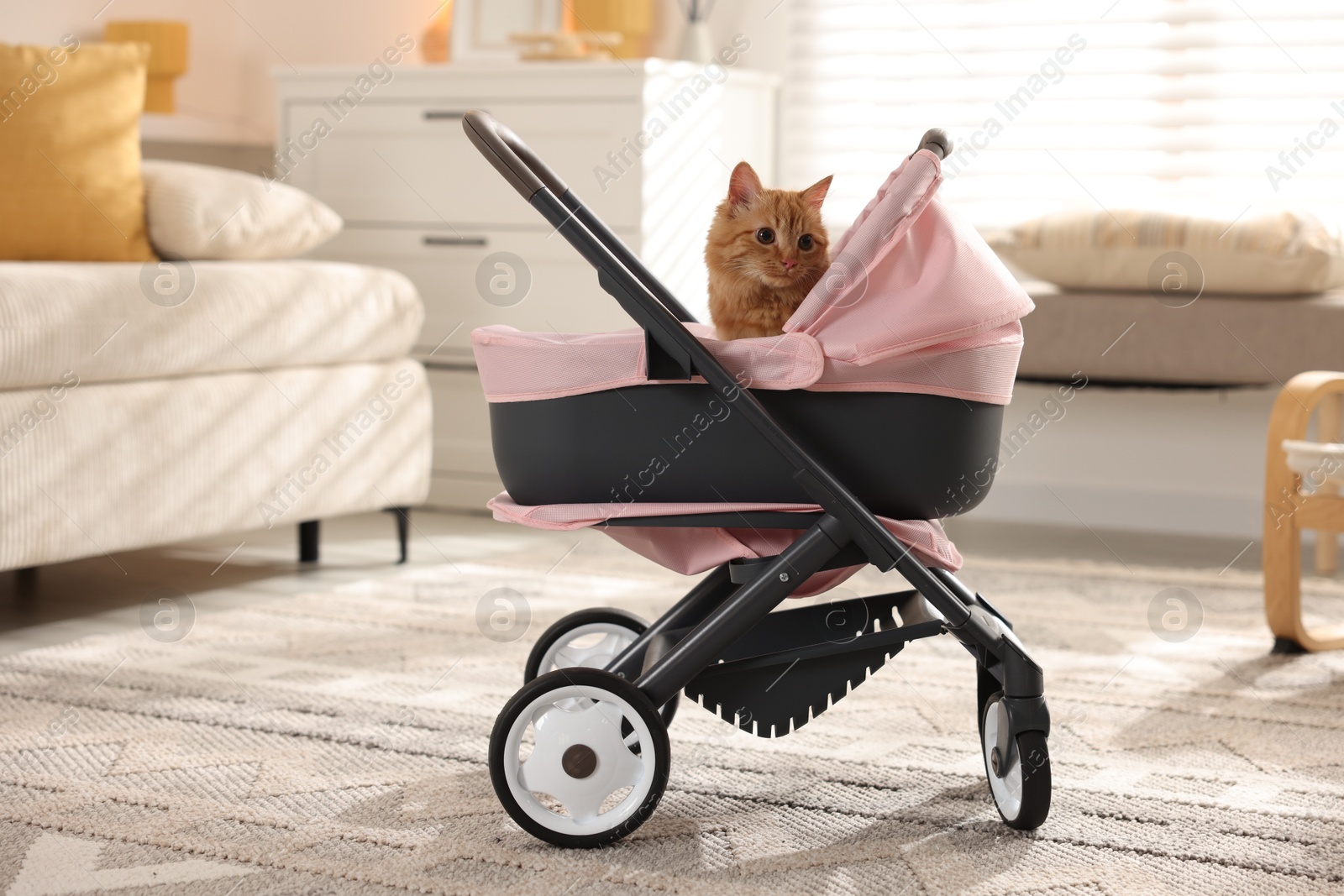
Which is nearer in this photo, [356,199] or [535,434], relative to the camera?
[535,434]

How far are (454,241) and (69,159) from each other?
955 mm

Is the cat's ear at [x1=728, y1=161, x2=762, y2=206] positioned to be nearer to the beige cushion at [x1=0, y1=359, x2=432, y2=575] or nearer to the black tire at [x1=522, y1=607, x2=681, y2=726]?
the black tire at [x1=522, y1=607, x2=681, y2=726]

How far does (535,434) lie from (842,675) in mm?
382

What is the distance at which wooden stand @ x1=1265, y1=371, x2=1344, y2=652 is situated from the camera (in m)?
1.96

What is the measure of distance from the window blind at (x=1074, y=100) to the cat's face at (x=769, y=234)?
5.59 ft

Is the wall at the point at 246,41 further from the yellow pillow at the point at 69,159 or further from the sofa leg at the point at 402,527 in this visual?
the sofa leg at the point at 402,527

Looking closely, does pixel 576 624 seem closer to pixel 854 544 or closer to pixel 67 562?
pixel 854 544

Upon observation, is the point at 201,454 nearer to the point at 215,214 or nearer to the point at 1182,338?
the point at 215,214

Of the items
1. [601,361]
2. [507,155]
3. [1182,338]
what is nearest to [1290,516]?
[1182,338]

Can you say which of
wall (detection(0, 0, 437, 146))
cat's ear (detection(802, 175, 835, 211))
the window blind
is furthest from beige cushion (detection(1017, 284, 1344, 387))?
wall (detection(0, 0, 437, 146))

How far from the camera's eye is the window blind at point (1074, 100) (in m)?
3.06

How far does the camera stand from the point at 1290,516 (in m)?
1.97

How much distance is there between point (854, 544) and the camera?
4.29 feet

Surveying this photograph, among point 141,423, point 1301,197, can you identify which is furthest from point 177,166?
point 1301,197
